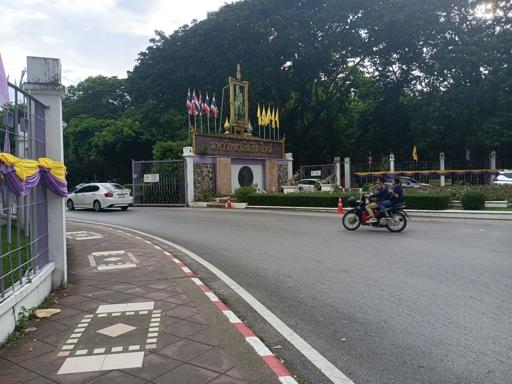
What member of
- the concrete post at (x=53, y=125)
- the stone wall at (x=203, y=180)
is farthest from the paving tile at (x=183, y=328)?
the stone wall at (x=203, y=180)

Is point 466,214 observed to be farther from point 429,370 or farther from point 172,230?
point 429,370

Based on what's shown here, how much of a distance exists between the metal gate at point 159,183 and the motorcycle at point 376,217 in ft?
48.8

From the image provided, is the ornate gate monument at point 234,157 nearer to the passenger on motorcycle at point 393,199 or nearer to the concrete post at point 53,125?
the passenger on motorcycle at point 393,199

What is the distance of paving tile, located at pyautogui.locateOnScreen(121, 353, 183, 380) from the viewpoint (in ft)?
12.8

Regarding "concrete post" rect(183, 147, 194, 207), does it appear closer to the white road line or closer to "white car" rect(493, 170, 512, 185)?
"white car" rect(493, 170, 512, 185)

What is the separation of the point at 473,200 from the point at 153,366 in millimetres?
18040

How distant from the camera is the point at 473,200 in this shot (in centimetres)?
1916

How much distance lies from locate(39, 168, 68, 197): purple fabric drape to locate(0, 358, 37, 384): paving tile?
9.84ft

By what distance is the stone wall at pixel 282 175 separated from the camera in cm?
3381

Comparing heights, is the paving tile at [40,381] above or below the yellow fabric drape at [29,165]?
below

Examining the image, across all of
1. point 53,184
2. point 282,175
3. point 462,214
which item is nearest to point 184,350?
point 53,184

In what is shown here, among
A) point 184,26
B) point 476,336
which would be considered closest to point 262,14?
point 184,26

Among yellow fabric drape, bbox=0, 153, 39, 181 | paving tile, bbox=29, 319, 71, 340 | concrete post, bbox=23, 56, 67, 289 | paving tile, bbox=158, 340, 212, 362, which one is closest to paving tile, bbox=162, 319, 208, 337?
paving tile, bbox=158, 340, 212, 362

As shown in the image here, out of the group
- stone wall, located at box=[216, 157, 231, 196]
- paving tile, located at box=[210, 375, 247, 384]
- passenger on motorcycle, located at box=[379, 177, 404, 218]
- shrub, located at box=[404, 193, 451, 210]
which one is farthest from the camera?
stone wall, located at box=[216, 157, 231, 196]
